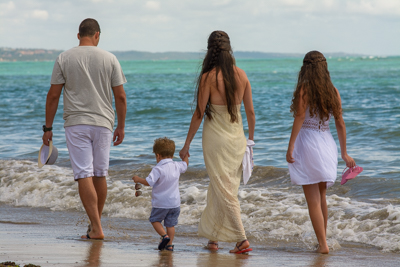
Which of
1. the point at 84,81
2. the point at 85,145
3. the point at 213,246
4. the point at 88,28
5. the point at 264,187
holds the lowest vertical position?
the point at 264,187

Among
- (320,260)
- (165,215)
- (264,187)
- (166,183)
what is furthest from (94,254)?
(264,187)

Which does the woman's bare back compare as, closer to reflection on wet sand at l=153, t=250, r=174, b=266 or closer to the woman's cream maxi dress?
the woman's cream maxi dress

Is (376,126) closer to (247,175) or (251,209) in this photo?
(251,209)

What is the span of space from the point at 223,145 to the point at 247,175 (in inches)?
13.0

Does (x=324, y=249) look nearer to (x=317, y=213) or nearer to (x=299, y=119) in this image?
(x=317, y=213)

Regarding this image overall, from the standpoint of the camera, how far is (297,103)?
12.8 feet

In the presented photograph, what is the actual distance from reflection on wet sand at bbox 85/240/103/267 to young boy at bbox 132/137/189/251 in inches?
18.8

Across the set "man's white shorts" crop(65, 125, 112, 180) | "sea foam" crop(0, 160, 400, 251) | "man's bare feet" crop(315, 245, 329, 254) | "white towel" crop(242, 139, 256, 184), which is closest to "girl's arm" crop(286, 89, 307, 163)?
"white towel" crop(242, 139, 256, 184)

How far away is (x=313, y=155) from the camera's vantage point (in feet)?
12.9

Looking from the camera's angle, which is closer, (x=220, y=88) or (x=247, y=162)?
(x=220, y=88)

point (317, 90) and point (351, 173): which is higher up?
point (317, 90)

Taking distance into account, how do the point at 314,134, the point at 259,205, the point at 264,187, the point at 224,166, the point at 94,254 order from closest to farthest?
the point at 94,254
the point at 224,166
the point at 314,134
the point at 259,205
the point at 264,187

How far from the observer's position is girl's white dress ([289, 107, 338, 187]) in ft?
12.9

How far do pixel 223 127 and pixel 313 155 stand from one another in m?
0.78
